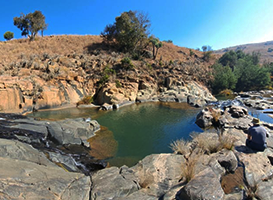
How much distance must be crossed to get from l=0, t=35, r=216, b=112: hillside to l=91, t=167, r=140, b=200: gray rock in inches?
681

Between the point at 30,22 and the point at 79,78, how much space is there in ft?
84.2

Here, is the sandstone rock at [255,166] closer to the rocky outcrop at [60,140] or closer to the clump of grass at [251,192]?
the clump of grass at [251,192]

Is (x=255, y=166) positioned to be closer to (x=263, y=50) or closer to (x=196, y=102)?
(x=196, y=102)

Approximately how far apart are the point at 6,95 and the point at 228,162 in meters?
21.2

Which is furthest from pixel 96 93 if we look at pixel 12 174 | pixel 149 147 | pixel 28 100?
pixel 12 174

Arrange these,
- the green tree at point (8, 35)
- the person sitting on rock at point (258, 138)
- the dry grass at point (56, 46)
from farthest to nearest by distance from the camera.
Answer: the green tree at point (8, 35)
the dry grass at point (56, 46)
the person sitting on rock at point (258, 138)

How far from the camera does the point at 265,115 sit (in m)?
17.4

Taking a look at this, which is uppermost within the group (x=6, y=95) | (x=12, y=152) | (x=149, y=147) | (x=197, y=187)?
(x=6, y=95)

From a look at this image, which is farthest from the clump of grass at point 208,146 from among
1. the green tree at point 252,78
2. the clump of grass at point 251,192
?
the green tree at point 252,78

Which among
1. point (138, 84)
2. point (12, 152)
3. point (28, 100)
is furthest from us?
point (138, 84)

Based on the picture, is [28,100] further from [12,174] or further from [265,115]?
[265,115]

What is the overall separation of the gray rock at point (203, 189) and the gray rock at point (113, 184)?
1584 mm

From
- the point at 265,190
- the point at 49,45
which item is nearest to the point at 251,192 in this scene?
the point at 265,190

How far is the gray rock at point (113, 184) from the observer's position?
451 cm
